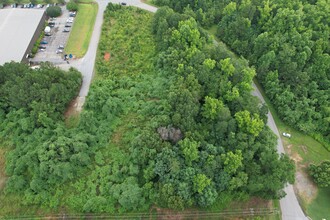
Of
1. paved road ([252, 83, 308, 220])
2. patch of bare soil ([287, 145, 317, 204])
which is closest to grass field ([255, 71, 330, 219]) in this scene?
patch of bare soil ([287, 145, 317, 204])

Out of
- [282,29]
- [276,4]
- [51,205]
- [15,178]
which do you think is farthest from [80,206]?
[276,4]

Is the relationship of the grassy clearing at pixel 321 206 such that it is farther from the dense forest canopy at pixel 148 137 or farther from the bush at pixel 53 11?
the bush at pixel 53 11

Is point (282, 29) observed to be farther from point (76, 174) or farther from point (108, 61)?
point (76, 174)

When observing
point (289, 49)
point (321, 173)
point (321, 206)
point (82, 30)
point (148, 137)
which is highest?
point (289, 49)

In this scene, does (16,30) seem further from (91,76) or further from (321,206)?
(321,206)

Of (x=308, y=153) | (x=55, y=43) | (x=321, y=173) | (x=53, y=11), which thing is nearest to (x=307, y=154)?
(x=308, y=153)

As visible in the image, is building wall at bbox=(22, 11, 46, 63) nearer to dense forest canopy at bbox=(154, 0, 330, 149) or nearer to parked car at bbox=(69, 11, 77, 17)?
parked car at bbox=(69, 11, 77, 17)
